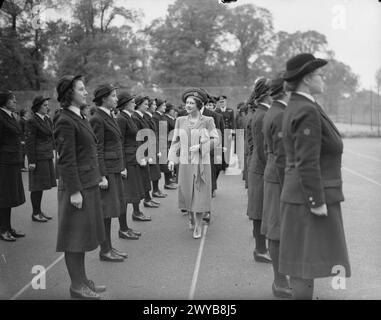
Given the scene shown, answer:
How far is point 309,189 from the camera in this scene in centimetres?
294

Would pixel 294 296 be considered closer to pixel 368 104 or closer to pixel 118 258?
pixel 118 258

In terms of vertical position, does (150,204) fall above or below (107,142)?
below

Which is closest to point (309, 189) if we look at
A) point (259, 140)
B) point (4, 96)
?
point (259, 140)

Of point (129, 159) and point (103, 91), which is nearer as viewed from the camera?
point (103, 91)

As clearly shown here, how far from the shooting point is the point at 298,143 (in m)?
2.94

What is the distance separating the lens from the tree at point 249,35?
23.3 meters

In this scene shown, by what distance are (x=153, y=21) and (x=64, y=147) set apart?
19.0 metres

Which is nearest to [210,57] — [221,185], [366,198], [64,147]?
[221,185]

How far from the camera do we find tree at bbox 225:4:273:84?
23.3 m

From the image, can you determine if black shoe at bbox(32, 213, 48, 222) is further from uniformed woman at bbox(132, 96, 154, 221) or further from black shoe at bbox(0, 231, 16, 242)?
uniformed woman at bbox(132, 96, 154, 221)

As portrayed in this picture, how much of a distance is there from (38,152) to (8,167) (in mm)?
1090

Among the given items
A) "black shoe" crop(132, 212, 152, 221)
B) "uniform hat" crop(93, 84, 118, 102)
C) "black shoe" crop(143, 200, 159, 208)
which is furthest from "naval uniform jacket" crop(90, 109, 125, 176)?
"black shoe" crop(143, 200, 159, 208)

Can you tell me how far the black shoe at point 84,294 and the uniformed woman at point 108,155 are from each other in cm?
101

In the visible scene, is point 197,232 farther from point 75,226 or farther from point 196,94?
point 75,226
